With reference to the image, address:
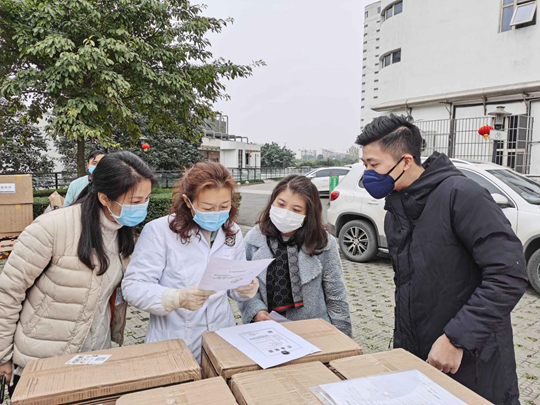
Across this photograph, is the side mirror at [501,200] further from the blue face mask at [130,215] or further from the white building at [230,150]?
the white building at [230,150]

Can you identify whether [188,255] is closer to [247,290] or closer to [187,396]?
[247,290]

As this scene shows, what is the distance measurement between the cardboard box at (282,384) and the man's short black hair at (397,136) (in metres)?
1.04

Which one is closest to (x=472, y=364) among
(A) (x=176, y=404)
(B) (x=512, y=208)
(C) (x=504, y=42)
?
(A) (x=176, y=404)

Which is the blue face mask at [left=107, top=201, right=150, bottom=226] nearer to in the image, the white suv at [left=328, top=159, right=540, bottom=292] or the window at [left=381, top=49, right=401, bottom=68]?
the white suv at [left=328, top=159, right=540, bottom=292]

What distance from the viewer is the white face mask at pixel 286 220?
217cm

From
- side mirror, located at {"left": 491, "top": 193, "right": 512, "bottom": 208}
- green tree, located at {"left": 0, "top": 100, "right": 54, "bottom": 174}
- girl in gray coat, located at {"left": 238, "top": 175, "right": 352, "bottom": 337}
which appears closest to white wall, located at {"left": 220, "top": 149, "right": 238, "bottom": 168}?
green tree, located at {"left": 0, "top": 100, "right": 54, "bottom": 174}

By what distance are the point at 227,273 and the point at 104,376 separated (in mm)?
490

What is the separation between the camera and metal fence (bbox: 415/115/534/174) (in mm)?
10750

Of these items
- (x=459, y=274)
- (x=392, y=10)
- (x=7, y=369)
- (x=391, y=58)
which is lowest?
(x=7, y=369)

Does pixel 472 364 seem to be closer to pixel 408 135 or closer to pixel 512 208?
pixel 408 135

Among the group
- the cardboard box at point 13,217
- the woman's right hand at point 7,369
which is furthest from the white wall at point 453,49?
the woman's right hand at point 7,369

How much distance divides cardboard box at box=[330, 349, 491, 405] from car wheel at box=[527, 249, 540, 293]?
15.0ft

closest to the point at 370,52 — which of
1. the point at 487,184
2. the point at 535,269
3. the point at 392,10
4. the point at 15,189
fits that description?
the point at 392,10

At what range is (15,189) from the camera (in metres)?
6.29
